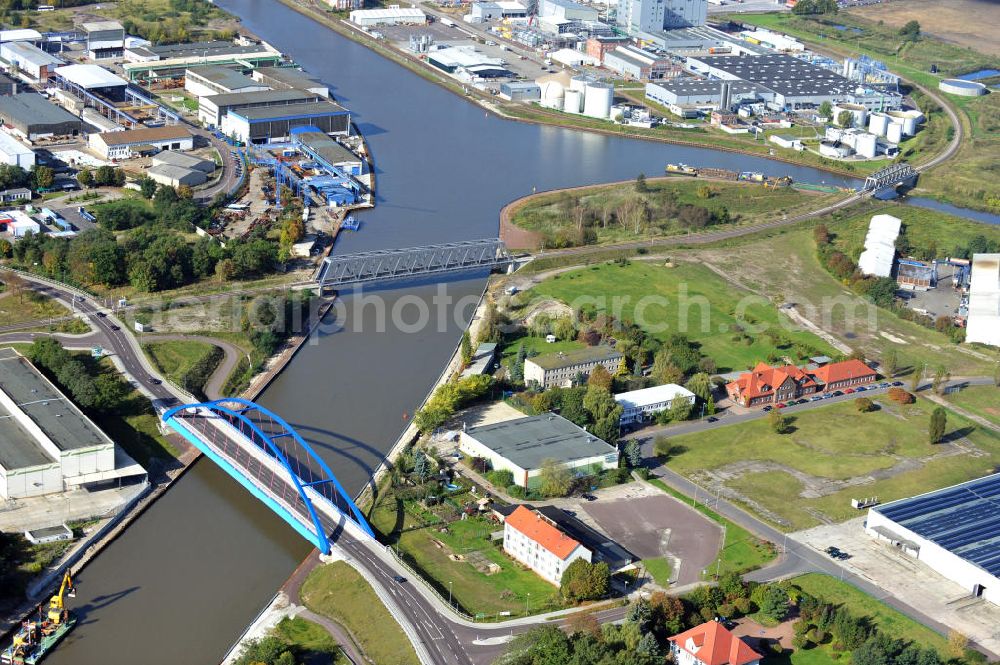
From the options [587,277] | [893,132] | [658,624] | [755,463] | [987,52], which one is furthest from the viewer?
[987,52]

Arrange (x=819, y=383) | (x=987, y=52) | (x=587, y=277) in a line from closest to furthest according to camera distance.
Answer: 1. (x=819, y=383)
2. (x=587, y=277)
3. (x=987, y=52)

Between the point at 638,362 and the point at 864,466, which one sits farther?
the point at 638,362

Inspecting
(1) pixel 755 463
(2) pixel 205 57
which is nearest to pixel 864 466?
(1) pixel 755 463

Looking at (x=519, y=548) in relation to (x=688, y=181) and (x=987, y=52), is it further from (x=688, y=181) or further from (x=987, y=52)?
(x=987, y=52)

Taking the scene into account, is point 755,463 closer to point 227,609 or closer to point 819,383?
point 819,383

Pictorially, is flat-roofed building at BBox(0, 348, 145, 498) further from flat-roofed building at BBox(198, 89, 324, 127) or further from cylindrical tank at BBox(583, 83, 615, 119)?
cylindrical tank at BBox(583, 83, 615, 119)

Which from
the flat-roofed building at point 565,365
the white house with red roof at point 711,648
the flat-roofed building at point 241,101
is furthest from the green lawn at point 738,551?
the flat-roofed building at point 241,101

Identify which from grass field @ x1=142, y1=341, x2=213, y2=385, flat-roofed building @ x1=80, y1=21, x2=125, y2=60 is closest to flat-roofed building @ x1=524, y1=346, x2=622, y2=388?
grass field @ x1=142, y1=341, x2=213, y2=385

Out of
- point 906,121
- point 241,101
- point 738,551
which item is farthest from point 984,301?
point 241,101
